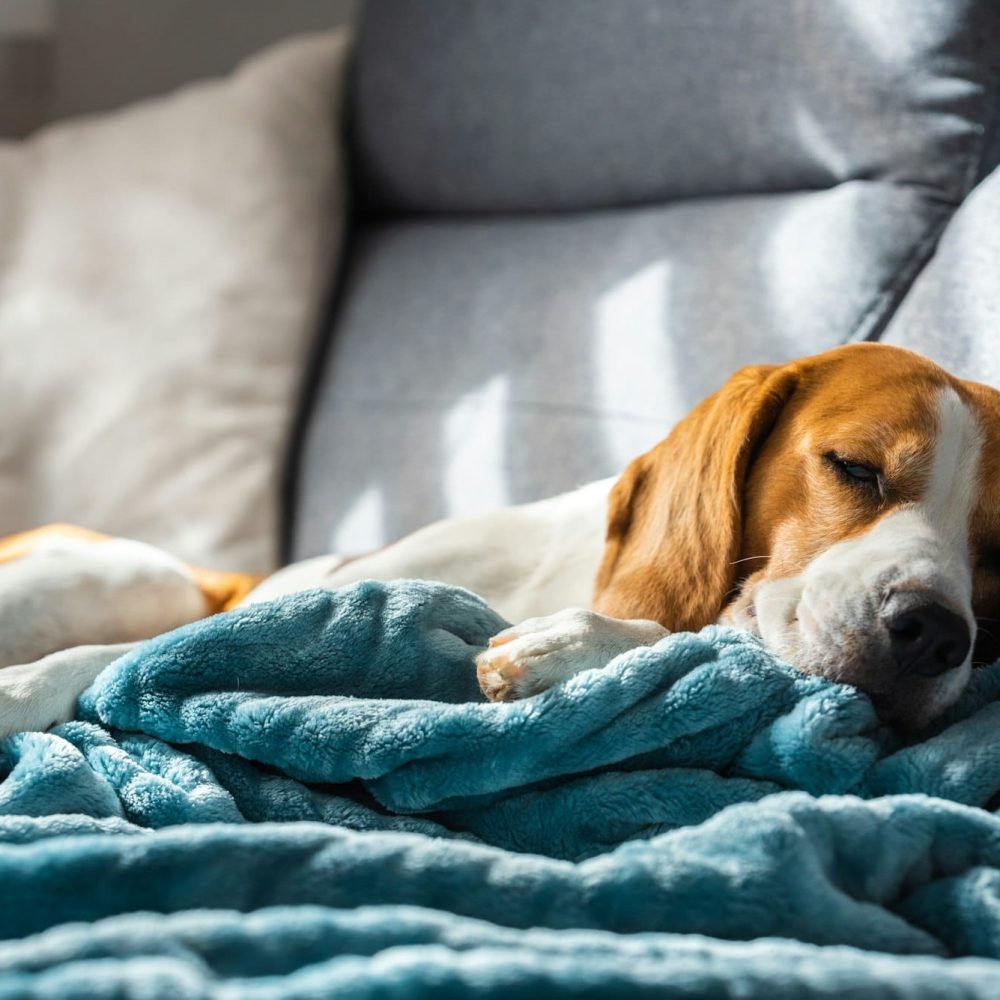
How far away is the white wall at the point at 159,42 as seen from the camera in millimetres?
3348

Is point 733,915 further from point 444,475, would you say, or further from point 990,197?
point 444,475

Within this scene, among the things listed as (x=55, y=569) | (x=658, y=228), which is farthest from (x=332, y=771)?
(x=658, y=228)

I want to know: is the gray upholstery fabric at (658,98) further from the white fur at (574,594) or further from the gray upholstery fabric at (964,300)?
the white fur at (574,594)

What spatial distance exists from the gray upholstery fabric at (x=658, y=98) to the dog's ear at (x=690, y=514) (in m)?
0.71

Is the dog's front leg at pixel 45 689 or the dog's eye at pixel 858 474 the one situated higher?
the dog's eye at pixel 858 474

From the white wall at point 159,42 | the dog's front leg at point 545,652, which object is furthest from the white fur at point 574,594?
the white wall at point 159,42

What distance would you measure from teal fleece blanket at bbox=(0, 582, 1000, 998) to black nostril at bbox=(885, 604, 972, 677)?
0.06 meters

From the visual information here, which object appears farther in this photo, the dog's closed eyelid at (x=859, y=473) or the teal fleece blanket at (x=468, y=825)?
the dog's closed eyelid at (x=859, y=473)

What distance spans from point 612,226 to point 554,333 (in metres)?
0.25

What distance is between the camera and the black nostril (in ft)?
3.84

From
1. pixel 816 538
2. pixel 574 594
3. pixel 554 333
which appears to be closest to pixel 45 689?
pixel 574 594

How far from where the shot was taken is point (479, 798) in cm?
110

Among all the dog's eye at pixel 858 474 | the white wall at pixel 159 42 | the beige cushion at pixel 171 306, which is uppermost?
the white wall at pixel 159 42

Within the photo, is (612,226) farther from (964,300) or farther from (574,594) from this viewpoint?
(574,594)
